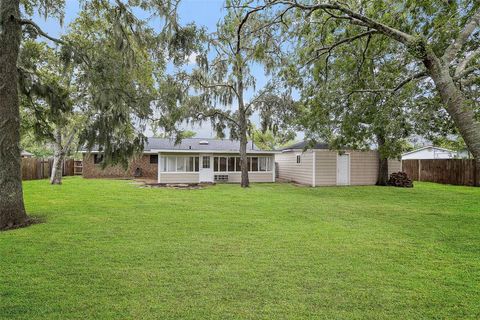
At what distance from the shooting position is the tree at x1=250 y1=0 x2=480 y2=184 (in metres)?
3.31

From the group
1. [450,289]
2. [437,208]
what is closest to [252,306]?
[450,289]

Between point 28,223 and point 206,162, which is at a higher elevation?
point 206,162

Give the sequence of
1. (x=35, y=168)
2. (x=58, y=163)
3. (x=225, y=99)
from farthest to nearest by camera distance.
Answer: (x=35, y=168)
(x=58, y=163)
(x=225, y=99)

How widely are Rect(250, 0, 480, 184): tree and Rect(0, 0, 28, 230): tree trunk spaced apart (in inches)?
207

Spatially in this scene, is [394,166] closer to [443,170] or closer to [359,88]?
[443,170]

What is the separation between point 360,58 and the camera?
656 cm

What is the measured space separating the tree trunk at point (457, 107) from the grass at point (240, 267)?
1679 millimetres

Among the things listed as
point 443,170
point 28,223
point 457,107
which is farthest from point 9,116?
point 443,170

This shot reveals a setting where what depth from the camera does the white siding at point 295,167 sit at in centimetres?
1773

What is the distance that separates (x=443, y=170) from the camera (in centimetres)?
1825

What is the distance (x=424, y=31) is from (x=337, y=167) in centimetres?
1298

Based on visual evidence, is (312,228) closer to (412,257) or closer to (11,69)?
(412,257)

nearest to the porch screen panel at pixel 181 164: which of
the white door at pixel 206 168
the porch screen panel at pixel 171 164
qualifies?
the porch screen panel at pixel 171 164

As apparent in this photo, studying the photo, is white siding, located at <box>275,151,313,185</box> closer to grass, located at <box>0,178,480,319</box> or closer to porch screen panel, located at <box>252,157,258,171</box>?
porch screen panel, located at <box>252,157,258,171</box>
